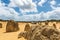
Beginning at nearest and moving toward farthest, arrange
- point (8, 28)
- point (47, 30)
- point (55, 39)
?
point (55, 39) < point (47, 30) < point (8, 28)

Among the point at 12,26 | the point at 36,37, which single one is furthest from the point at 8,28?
the point at 36,37

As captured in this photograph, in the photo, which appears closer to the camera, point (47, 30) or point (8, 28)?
point (47, 30)

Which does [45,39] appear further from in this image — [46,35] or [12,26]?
[12,26]

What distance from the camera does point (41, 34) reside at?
5.70 m

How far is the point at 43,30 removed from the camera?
579cm

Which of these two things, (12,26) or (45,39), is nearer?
(45,39)

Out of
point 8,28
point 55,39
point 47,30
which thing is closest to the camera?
point 55,39

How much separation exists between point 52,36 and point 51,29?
296 mm

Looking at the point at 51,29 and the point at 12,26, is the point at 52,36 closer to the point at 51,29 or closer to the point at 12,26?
the point at 51,29

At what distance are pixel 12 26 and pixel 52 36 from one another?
1256cm

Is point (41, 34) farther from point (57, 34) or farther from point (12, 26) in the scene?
point (12, 26)

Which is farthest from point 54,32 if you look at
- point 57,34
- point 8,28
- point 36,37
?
point 8,28

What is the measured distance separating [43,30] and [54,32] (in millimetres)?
446

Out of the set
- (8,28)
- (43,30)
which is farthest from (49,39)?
(8,28)
